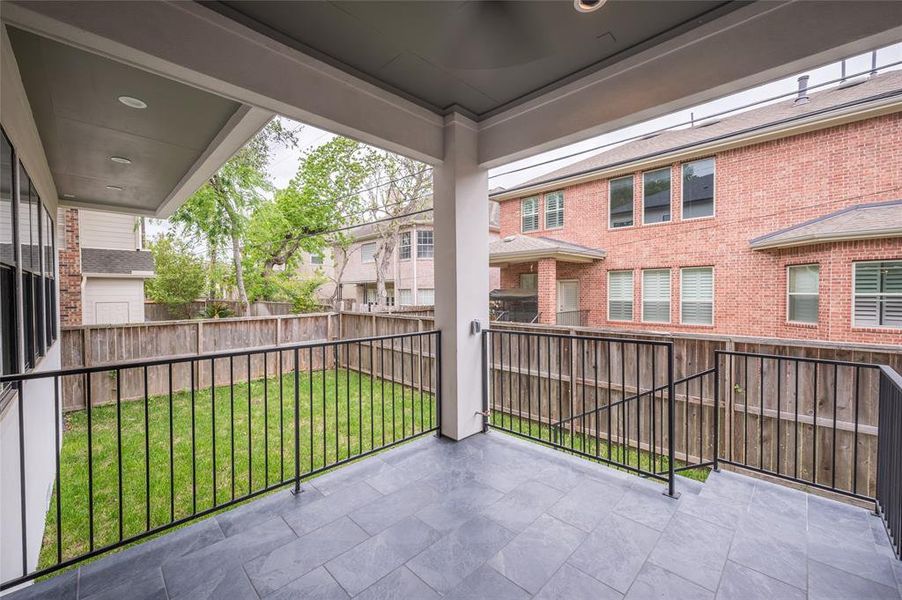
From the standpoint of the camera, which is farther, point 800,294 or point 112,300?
point 112,300

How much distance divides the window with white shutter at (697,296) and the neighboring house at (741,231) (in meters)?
0.02

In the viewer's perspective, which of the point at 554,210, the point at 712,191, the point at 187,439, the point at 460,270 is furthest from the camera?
the point at 554,210

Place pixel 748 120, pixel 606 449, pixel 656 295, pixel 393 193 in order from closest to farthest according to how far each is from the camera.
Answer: pixel 606 449
pixel 748 120
pixel 656 295
pixel 393 193

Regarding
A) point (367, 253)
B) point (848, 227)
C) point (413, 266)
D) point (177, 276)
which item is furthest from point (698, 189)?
point (177, 276)

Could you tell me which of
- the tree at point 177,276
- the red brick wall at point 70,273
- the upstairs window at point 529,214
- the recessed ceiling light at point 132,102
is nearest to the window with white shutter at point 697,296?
the upstairs window at point 529,214

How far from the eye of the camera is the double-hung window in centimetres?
714

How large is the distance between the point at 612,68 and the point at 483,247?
1629mm

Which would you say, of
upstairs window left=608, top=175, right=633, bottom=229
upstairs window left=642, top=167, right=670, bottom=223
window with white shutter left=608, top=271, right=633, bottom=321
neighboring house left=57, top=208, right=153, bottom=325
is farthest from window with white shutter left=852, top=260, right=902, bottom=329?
neighboring house left=57, top=208, right=153, bottom=325

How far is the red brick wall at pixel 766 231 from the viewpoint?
6.69m

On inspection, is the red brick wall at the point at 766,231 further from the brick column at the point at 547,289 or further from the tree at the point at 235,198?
the tree at the point at 235,198

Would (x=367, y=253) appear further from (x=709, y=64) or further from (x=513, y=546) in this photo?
(x=513, y=546)

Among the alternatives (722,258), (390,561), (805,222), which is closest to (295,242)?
(390,561)

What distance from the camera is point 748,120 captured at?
8.82m

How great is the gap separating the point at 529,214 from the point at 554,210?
2.76 feet
